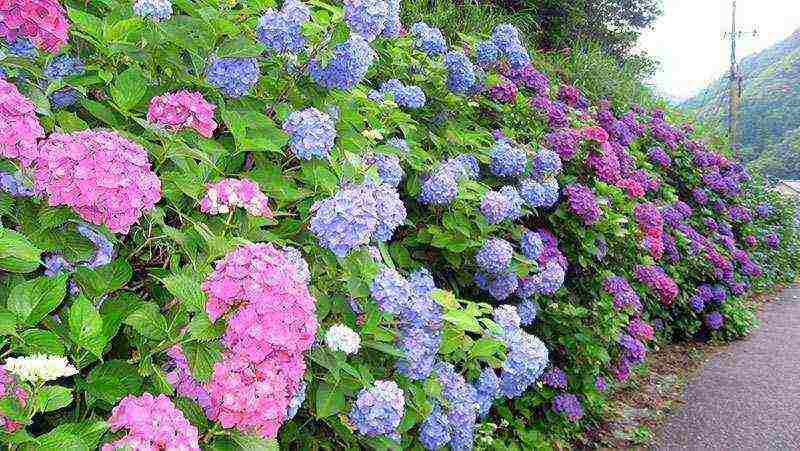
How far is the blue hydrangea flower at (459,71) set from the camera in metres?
3.48

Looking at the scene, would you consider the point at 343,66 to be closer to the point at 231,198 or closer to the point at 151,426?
the point at 231,198

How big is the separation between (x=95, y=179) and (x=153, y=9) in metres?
0.77

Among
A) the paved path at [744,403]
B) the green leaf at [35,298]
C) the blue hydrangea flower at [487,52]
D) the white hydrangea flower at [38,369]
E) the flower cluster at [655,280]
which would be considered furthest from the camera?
the flower cluster at [655,280]

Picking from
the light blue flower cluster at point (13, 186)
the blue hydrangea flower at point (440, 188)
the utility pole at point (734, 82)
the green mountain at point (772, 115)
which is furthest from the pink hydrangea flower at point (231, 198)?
the green mountain at point (772, 115)

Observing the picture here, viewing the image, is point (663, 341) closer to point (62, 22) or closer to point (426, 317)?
point (426, 317)

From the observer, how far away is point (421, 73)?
360cm

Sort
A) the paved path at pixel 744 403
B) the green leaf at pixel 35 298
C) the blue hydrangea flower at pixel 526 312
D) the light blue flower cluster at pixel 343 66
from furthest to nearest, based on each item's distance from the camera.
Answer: the paved path at pixel 744 403
the blue hydrangea flower at pixel 526 312
the light blue flower cluster at pixel 343 66
the green leaf at pixel 35 298

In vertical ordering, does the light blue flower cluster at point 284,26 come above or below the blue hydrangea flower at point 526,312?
above

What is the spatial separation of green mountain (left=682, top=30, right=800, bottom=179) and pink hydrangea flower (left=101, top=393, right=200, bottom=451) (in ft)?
86.3

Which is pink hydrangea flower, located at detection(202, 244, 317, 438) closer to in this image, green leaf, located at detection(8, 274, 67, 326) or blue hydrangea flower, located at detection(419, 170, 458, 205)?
green leaf, located at detection(8, 274, 67, 326)

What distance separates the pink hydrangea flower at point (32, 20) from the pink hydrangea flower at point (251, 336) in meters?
0.61

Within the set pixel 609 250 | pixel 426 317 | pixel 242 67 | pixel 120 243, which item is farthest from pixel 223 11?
pixel 609 250

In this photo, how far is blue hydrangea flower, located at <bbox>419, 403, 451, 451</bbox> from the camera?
2346 millimetres

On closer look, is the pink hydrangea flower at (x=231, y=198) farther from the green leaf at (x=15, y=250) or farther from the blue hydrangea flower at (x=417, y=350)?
the blue hydrangea flower at (x=417, y=350)
